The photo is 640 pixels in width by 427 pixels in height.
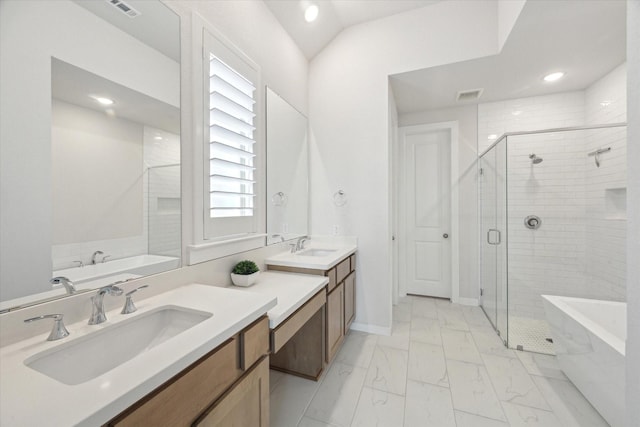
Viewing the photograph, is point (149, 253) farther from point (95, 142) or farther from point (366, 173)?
point (366, 173)

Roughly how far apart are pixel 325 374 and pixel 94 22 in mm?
2448

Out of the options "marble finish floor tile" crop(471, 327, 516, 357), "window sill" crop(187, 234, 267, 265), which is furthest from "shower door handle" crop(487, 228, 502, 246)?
"window sill" crop(187, 234, 267, 265)

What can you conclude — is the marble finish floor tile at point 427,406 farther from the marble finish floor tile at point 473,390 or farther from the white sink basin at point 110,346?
the white sink basin at point 110,346

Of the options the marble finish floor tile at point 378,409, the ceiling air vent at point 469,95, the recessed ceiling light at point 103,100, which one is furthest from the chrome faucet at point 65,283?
the ceiling air vent at point 469,95

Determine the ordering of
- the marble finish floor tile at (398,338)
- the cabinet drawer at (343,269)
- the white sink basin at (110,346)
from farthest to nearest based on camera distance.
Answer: the marble finish floor tile at (398,338)
the cabinet drawer at (343,269)
the white sink basin at (110,346)

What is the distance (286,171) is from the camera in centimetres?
247

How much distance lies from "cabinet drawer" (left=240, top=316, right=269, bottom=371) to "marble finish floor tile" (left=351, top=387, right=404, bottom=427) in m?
0.89

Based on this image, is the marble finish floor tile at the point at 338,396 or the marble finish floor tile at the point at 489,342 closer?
the marble finish floor tile at the point at 338,396

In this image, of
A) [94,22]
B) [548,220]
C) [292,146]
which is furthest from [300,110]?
[548,220]

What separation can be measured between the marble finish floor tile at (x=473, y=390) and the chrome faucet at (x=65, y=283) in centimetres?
218

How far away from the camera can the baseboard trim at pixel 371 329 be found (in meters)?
2.63

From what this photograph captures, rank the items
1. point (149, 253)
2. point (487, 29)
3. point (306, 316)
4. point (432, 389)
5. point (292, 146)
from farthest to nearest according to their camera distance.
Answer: point (292, 146), point (487, 29), point (432, 389), point (306, 316), point (149, 253)

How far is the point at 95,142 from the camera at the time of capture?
3.51 ft

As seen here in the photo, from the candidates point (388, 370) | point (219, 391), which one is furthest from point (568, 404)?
point (219, 391)
